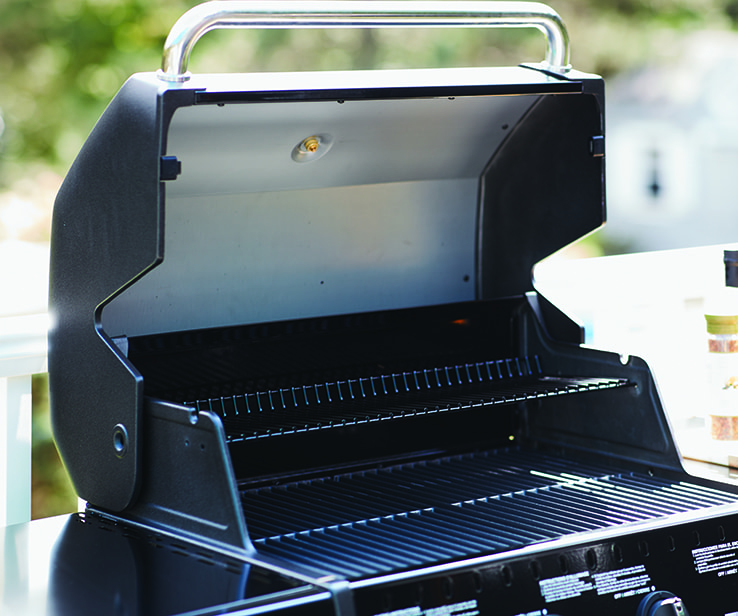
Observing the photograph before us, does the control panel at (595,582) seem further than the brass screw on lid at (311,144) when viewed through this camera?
No

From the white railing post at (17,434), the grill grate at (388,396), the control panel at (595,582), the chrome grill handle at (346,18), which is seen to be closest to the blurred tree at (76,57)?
the white railing post at (17,434)

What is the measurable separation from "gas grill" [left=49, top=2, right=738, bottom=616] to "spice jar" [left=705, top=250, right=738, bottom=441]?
14cm

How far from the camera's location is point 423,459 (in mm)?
1841

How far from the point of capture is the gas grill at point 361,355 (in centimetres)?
131

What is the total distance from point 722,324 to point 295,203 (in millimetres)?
742

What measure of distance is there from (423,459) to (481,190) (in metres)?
0.52

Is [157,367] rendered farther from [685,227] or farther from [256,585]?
[685,227]

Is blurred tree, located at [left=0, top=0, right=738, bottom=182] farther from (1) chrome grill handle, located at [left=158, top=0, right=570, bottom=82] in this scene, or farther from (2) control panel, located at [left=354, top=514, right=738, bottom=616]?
(2) control panel, located at [left=354, top=514, right=738, bottom=616]

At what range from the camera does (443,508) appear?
4.93 ft

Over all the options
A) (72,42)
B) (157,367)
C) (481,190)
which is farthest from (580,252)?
(157,367)

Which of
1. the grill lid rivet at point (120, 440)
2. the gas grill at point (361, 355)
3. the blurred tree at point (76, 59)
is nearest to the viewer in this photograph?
the gas grill at point (361, 355)

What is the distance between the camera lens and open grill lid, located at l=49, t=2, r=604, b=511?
1.39 metres

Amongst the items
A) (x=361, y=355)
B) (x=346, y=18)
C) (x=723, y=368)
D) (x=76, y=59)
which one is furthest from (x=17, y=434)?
(x=76, y=59)

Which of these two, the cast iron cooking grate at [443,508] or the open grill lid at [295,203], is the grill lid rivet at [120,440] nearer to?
the open grill lid at [295,203]
